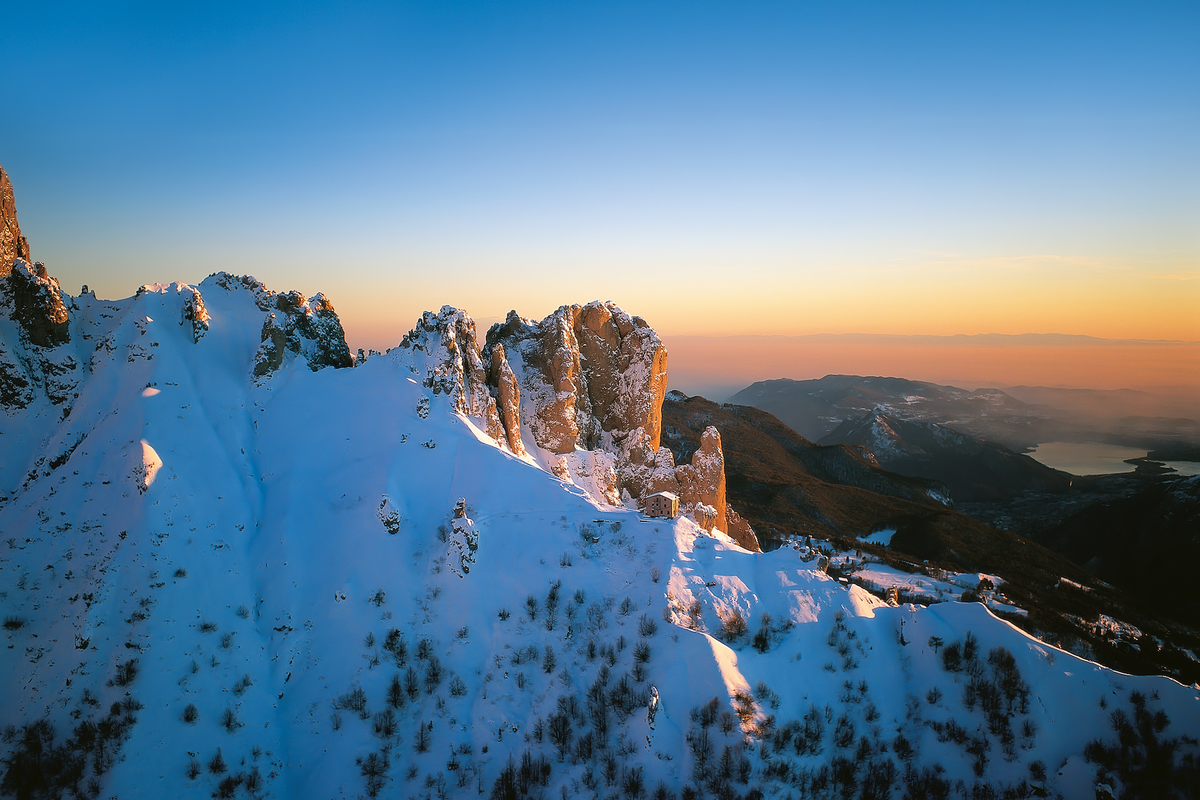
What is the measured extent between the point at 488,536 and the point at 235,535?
8572 mm

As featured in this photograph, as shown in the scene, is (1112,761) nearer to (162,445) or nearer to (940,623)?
(940,623)

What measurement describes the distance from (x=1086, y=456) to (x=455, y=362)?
174605mm

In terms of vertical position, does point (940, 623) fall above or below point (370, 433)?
below

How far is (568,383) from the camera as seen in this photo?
3553 cm

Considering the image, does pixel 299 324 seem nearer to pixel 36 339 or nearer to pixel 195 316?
pixel 195 316

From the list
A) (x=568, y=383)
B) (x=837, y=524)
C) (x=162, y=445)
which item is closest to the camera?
(x=162, y=445)

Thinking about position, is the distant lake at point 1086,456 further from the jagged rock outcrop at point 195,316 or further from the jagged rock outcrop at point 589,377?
the jagged rock outcrop at point 195,316

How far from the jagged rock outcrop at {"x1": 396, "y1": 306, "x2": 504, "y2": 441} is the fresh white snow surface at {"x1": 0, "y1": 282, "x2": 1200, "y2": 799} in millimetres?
6074

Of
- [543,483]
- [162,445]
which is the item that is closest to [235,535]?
[162,445]

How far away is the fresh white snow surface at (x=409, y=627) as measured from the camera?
11391 mm

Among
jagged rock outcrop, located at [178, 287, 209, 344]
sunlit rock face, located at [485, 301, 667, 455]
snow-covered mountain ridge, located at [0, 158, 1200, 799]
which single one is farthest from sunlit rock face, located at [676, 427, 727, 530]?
jagged rock outcrop, located at [178, 287, 209, 344]

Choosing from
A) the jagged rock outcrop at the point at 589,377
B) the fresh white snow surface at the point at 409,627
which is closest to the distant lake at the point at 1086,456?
the jagged rock outcrop at the point at 589,377

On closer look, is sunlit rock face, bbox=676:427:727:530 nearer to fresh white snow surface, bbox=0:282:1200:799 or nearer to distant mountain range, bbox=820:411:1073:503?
fresh white snow surface, bbox=0:282:1200:799

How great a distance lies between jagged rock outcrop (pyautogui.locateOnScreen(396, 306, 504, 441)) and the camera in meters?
27.1
